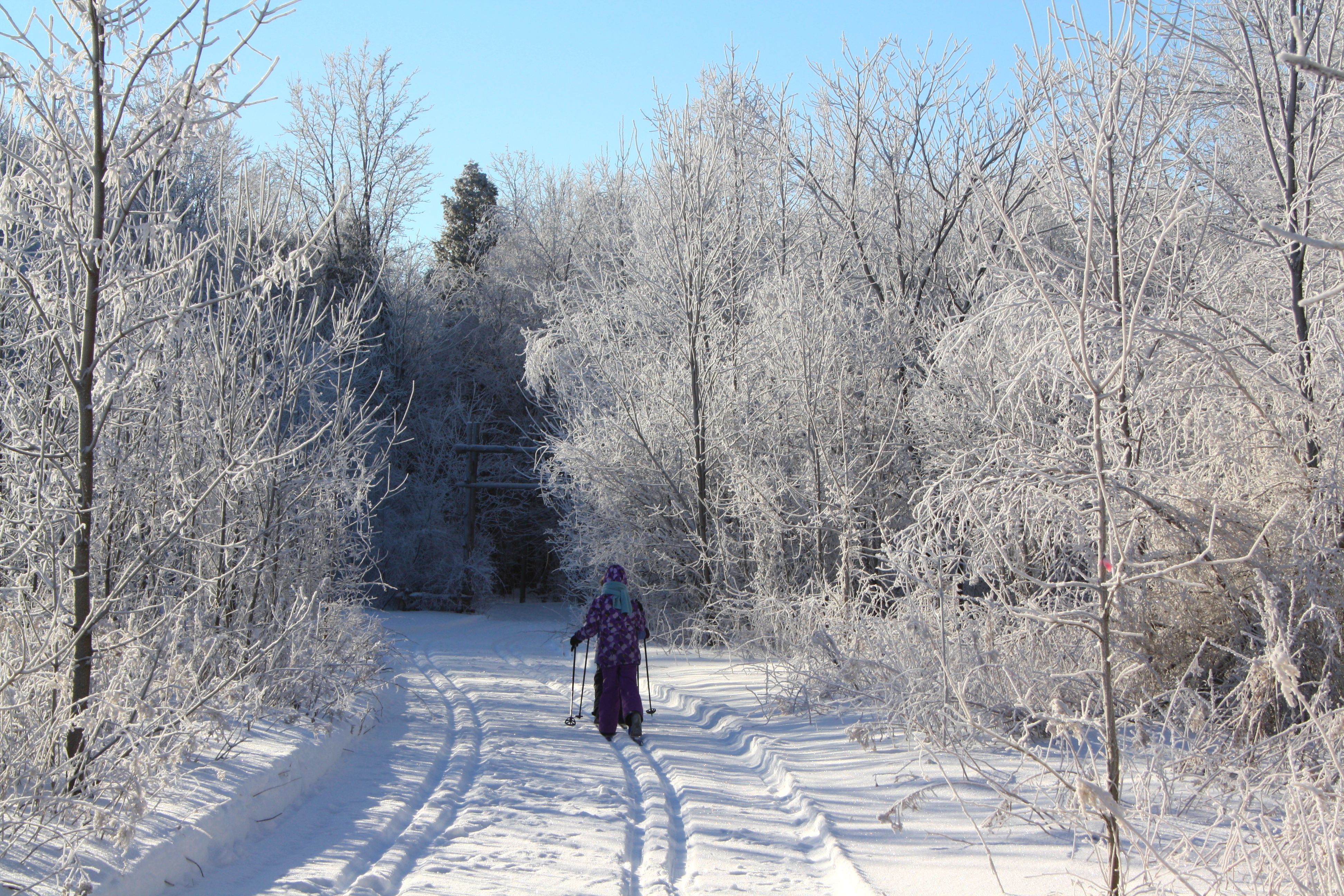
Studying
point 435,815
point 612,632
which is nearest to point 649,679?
point 612,632

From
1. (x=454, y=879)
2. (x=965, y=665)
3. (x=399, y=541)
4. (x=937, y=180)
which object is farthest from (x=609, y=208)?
(x=454, y=879)

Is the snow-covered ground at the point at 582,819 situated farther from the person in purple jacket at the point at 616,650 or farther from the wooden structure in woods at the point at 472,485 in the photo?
the wooden structure in woods at the point at 472,485

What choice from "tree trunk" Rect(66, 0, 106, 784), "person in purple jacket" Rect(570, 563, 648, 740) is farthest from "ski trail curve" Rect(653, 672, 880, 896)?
"tree trunk" Rect(66, 0, 106, 784)


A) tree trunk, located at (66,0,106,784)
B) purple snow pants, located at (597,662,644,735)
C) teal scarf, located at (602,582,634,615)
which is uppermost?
tree trunk, located at (66,0,106,784)

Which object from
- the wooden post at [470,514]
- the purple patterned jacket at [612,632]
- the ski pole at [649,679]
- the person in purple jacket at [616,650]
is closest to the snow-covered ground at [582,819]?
the person in purple jacket at [616,650]

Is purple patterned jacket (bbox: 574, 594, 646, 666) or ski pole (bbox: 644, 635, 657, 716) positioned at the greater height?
purple patterned jacket (bbox: 574, 594, 646, 666)

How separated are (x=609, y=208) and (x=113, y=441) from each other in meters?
21.6

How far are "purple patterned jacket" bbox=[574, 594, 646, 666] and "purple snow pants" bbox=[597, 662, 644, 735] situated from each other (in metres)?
0.06

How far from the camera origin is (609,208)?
25844mm

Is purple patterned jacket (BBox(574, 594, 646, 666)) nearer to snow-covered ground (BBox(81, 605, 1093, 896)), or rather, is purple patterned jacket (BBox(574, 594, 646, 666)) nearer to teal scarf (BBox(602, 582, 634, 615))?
teal scarf (BBox(602, 582, 634, 615))

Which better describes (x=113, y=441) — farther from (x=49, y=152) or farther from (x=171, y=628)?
(x=49, y=152)

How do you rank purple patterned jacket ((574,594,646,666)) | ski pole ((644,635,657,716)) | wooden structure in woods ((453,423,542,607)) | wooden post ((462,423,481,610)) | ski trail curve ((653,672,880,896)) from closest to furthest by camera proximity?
ski trail curve ((653,672,880,896)), purple patterned jacket ((574,594,646,666)), ski pole ((644,635,657,716)), wooden structure in woods ((453,423,542,607)), wooden post ((462,423,481,610))

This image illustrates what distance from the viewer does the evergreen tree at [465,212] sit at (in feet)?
111

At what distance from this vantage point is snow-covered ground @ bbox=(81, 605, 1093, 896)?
4.35 m
